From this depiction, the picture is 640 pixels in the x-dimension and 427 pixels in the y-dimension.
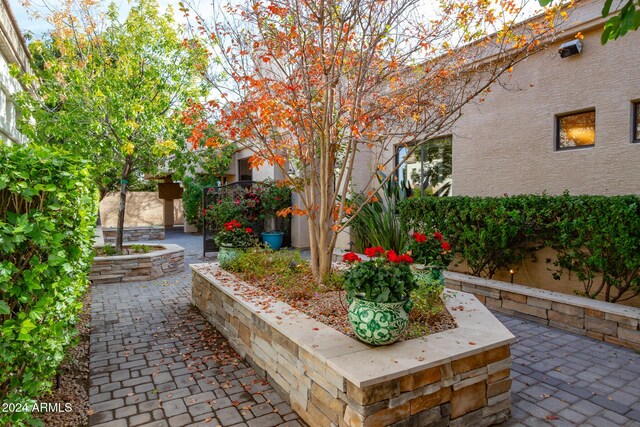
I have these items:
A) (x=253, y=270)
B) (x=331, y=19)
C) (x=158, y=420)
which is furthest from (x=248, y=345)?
(x=331, y=19)

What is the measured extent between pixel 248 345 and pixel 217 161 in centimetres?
575

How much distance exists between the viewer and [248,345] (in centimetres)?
374

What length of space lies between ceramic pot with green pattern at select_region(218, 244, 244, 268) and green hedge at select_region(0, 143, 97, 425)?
9.66 feet

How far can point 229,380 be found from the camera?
3.41 meters

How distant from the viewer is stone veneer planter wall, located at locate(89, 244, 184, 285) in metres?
7.05

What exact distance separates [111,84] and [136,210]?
11.2 metres

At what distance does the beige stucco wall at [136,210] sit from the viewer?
15.6m

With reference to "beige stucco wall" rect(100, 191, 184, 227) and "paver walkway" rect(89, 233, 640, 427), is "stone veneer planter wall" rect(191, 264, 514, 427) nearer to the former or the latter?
"paver walkway" rect(89, 233, 640, 427)

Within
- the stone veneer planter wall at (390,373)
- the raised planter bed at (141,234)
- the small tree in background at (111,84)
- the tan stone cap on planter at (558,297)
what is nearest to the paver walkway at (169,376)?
the stone veneer planter wall at (390,373)

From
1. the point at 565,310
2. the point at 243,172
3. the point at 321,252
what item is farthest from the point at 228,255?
the point at 243,172

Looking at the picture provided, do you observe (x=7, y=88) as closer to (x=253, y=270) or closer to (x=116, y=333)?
(x=116, y=333)

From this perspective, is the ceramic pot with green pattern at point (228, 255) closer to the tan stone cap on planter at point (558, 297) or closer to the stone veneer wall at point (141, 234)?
the tan stone cap on planter at point (558, 297)

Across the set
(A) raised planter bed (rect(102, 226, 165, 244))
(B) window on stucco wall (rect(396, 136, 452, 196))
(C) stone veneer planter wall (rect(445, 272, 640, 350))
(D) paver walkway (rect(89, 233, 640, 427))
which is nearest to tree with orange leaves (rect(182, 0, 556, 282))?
(D) paver walkway (rect(89, 233, 640, 427))

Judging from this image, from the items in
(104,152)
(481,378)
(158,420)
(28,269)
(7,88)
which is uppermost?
(7,88)
